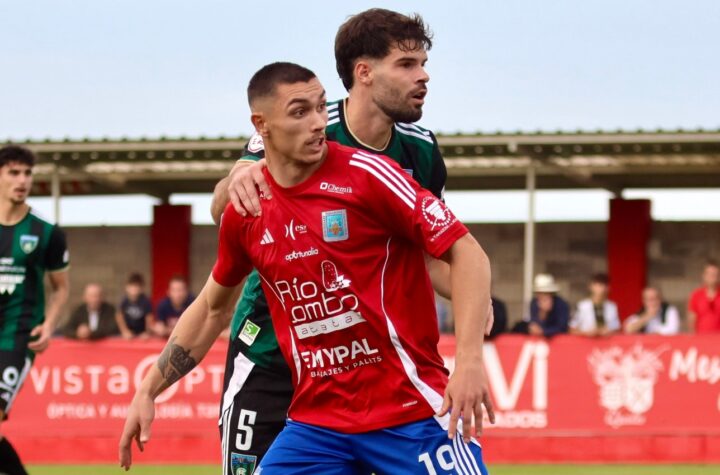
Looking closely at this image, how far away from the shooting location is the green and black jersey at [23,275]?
420 inches

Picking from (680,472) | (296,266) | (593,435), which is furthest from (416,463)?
(593,435)

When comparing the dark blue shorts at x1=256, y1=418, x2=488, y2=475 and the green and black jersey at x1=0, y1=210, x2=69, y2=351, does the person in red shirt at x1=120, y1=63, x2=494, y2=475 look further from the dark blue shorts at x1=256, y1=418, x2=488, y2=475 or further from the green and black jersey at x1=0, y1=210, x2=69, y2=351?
the green and black jersey at x1=0, y1=210, x2=69, y2=351

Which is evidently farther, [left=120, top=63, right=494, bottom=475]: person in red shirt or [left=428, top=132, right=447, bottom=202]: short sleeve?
[left=428, top=132, right=447, bottom=202]: short sleeve

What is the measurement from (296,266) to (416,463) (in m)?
0.82

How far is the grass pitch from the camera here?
13.8 metres

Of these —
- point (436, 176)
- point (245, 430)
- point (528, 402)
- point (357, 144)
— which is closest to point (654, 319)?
point (528, 402)

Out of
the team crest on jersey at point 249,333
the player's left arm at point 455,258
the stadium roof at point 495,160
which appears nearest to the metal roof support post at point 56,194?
the stadium roof at point 495,160

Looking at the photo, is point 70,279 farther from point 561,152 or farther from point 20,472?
A: point 20,472

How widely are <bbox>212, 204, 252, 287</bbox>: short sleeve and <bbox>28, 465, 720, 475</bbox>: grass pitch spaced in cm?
866

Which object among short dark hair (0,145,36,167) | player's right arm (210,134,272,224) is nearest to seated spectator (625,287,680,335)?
short dark hair (0,145,36,167)

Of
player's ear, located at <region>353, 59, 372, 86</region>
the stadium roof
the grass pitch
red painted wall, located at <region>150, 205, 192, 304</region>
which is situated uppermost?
the stadium roof

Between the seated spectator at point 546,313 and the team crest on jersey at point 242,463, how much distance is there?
946 centimetres

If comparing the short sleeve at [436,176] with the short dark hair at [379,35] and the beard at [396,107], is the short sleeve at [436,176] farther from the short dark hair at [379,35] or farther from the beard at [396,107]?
the short dark hair at [379,35]

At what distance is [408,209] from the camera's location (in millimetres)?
5043
